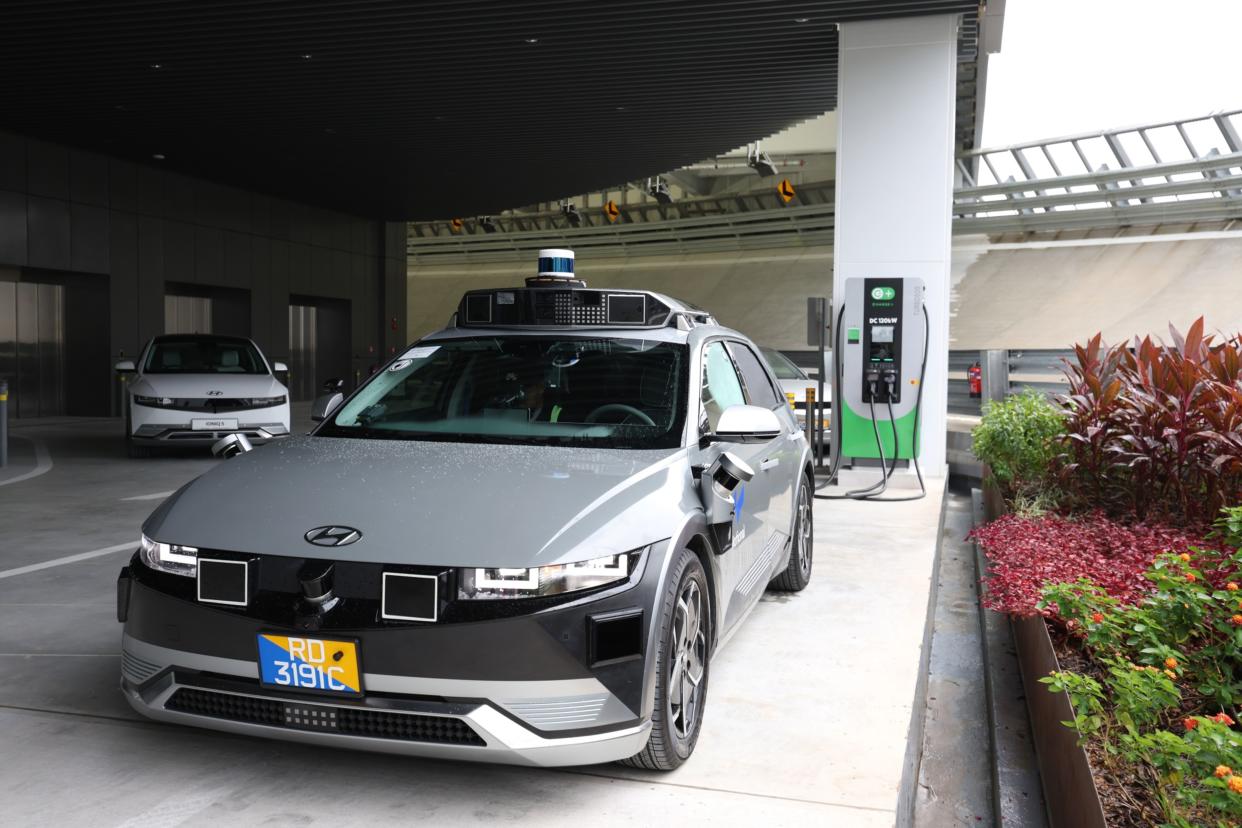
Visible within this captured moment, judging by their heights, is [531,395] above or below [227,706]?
above

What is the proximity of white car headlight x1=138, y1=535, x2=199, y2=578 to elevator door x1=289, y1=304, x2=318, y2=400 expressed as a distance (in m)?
23.4

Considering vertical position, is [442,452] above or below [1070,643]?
above

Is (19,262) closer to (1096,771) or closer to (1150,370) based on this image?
(1150,370)

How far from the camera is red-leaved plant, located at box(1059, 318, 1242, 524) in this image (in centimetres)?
571

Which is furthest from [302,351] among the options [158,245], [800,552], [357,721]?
[357,721]

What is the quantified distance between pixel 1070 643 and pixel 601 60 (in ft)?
34.8

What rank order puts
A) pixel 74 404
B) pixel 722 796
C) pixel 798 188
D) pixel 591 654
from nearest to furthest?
pixel 591 654 → pixel 722 796 → pixel 74 404 → pixel 798 188

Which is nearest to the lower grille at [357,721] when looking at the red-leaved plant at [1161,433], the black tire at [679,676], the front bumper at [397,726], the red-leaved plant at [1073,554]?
the front bumper at [397,726]

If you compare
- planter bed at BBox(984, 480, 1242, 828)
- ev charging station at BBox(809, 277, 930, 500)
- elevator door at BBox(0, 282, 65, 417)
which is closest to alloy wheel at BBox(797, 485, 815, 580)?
planter bed at BBox(984, 480, 1242, 828)

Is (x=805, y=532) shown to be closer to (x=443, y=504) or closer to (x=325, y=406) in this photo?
(x=325, y=406)

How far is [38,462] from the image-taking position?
39.0 ft

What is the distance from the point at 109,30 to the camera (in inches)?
476

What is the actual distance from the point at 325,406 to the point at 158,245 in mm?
18589

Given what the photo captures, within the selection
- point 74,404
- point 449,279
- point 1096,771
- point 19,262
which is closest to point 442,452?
point 1096,771
